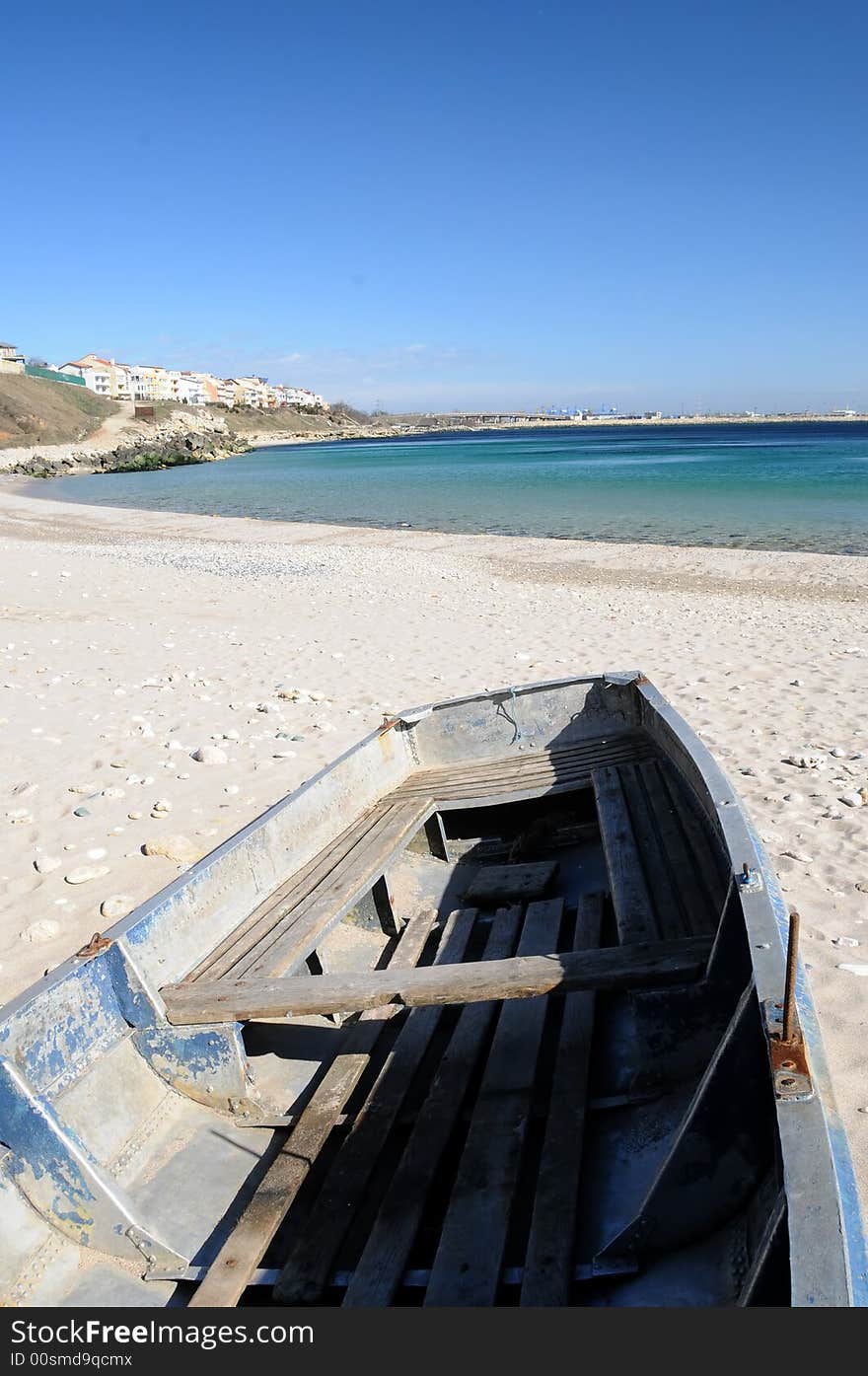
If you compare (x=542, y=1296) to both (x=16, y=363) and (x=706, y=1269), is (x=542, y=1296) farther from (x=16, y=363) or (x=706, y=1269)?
(x=16, y=363)

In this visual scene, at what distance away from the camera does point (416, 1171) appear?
3.53 m

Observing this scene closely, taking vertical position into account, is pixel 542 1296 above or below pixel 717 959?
below

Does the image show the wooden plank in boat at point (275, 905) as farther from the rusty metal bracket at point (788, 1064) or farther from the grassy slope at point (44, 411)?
the grassy slope at point (44, 411)

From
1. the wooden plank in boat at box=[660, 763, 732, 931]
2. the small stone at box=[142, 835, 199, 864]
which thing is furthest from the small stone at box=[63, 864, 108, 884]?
the wooden plank in boat at box=[660, 763, 732, 931]

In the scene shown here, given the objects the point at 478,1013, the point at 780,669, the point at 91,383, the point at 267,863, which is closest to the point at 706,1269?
the point at 478,1013

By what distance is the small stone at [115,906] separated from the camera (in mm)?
5992

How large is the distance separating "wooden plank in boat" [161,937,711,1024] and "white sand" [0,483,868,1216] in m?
1.21

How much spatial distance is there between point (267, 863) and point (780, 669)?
8652 millimetres

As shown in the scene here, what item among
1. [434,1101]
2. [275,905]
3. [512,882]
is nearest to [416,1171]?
[434,1101]

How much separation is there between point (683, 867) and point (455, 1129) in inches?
77.5

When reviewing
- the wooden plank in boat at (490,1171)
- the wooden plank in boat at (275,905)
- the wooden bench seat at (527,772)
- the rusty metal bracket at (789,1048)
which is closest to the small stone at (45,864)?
the wooden plank in boat at (275,905)

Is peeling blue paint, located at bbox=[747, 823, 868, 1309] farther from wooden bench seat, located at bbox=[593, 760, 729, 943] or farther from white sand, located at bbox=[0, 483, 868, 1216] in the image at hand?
white sand, located at bbox=[0, 483, 868, 1216]

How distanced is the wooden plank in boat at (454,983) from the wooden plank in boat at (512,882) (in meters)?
2.07

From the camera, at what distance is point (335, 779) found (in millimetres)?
6164
